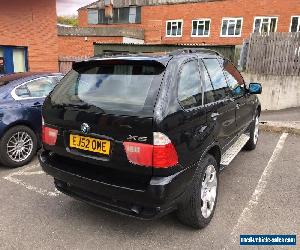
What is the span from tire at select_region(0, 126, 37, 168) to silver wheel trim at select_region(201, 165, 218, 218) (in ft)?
10.5

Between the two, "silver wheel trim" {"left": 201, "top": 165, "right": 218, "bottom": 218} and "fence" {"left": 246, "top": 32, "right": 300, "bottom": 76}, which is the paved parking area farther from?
"fence" {"left": 246, "top": 32, "right": 300, "bottom": 76}

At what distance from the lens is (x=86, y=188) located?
9.48 ft

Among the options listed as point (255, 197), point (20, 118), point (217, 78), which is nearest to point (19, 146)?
point (20, 118)

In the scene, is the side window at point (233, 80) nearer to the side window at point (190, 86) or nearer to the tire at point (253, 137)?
the side window at point (190, 86)

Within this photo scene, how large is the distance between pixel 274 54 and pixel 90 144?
924 centimetres

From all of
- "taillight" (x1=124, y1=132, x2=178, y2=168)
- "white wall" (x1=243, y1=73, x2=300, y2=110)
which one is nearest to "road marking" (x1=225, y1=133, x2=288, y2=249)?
"taillight" (x1=124, y1=132, x2=178, y2=168)

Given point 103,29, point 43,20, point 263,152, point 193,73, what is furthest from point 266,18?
point 193,73

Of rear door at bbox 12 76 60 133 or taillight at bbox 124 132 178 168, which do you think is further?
rear door at bbox 12 76 60 133

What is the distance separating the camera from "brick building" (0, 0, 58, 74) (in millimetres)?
14148

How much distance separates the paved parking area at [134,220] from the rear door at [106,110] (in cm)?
86

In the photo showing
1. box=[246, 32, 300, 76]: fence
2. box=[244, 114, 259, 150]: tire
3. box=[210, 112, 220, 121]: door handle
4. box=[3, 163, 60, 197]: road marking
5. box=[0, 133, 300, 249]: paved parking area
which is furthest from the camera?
box=[246, 32, 300, 76]: fence

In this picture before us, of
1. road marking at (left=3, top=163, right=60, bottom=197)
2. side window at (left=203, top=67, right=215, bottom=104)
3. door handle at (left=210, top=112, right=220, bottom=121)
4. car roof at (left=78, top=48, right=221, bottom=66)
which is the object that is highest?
car roof at (left=78, top=48, right=221, bottom=66)

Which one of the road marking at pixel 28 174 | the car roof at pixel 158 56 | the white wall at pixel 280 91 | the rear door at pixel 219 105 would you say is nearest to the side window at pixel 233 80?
the rear door at pixel 219 105

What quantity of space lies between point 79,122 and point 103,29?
24.5m
